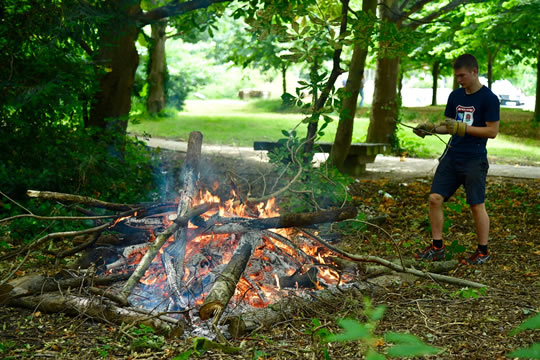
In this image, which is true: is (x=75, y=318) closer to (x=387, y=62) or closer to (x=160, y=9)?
(x=160, y=9)

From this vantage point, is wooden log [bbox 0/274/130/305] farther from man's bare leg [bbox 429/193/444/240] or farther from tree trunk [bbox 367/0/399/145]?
tree trunk [bbox 367/0/399/145]

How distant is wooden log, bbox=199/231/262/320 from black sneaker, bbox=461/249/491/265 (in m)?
2.15

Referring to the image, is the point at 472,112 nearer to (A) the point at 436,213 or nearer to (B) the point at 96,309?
(A) the point at 436,213

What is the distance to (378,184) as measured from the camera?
9344 mm

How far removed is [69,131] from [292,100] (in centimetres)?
366

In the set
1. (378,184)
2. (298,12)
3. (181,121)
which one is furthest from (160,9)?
(181,121)

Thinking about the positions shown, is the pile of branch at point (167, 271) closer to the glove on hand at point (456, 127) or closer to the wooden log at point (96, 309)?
the wooden log at point (96, 309)

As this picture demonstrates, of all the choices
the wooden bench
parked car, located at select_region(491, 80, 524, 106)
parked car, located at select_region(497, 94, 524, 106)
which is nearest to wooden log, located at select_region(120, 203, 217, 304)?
the wooden bench

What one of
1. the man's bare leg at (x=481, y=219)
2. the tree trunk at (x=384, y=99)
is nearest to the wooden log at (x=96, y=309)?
the man's bare leg at (x=481, y=219)

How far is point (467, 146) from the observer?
525cm

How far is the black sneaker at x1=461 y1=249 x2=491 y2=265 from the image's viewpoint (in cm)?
532

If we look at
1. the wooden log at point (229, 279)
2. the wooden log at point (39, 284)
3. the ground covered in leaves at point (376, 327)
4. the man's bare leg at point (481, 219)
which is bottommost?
the ground covered in leaves at point (376, 327)

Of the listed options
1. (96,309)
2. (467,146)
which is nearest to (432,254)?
(467,146)

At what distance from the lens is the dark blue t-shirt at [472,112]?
5.07 meters
